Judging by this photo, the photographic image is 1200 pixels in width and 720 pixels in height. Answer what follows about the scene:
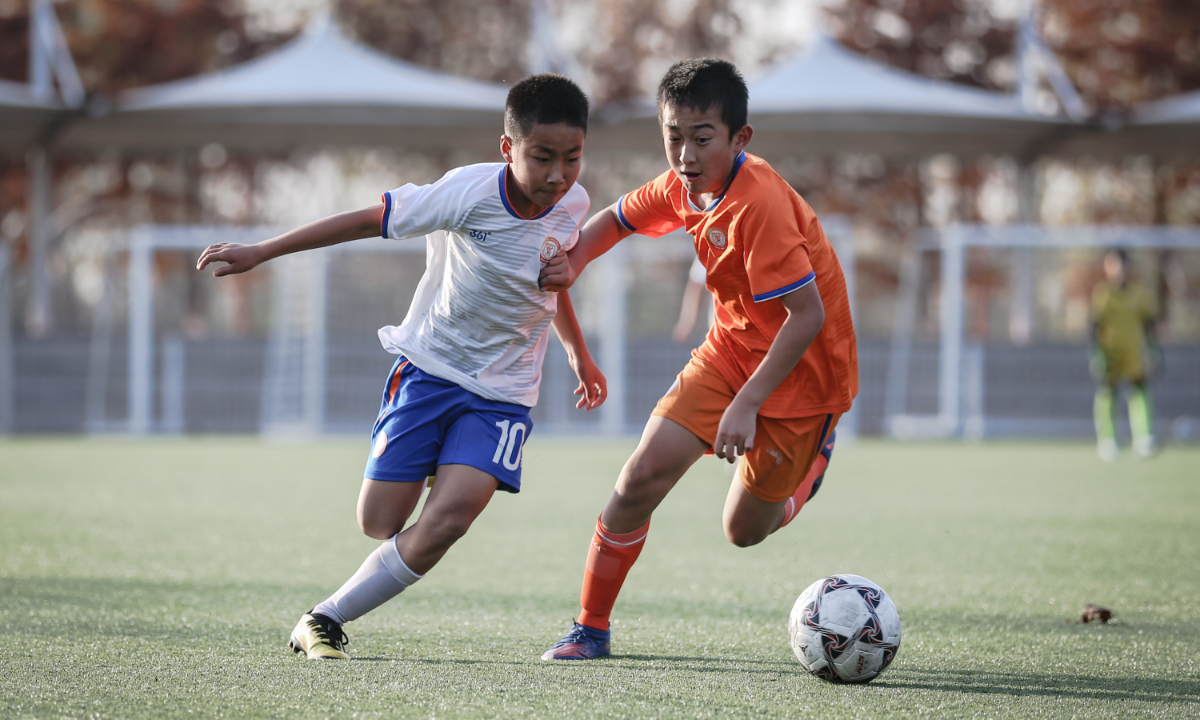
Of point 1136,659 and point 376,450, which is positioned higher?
Result: point 376,450

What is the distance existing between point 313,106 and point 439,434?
13.1 meters

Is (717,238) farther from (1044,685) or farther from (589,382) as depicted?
(1044,685)

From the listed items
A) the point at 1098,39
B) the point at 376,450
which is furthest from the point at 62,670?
the point at 1098,39

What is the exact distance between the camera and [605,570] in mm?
3633

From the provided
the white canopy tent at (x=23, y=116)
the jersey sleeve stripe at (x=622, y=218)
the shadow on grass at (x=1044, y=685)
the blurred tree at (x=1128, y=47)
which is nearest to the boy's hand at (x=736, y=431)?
the shadow on grass at (x=1044, y=685)

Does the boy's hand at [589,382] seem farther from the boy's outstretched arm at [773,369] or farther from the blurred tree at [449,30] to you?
the blurred tree at [449,30]

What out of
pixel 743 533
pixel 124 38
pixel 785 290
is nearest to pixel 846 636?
pixel 743 533

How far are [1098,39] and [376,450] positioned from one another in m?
20.7

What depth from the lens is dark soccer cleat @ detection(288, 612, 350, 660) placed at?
3379 millimetres

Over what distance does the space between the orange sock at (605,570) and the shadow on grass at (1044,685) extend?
32.0 inches

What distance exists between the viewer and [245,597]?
175 inches

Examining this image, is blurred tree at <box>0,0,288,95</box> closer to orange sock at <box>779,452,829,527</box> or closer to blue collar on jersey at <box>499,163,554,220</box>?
blue collar on jersey at <box>499,163,554,220</box>

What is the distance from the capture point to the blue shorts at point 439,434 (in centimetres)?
359

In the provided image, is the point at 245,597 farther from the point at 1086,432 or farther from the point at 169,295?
the point at 169,295
